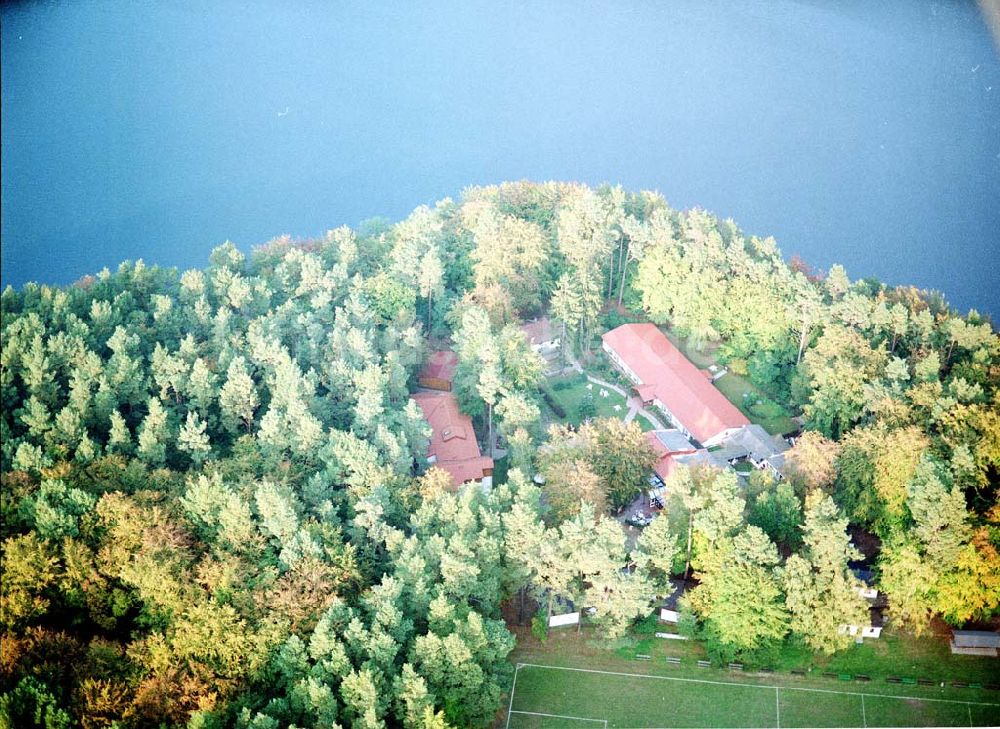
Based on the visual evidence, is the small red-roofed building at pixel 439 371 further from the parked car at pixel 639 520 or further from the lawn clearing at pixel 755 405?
the lawn clearing at pixel 755 405

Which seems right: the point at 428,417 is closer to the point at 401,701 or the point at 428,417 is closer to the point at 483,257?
the point at 483,257

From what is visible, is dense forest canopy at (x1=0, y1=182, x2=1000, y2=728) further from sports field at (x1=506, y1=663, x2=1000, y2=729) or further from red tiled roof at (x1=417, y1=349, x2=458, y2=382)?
sports field at (x1=506, y1=663, x2=1000, y2=729)

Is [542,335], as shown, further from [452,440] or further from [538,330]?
[452,440]

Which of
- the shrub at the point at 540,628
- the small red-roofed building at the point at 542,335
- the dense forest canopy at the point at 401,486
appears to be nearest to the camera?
the dense forest canopy at the point at 401,486

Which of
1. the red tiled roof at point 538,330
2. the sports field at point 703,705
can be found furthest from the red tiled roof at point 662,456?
the sports field at point 703,705

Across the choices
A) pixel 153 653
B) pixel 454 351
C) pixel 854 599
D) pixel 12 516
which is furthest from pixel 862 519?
pixel 12 516

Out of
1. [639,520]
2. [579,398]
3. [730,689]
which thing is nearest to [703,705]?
[730,689]
